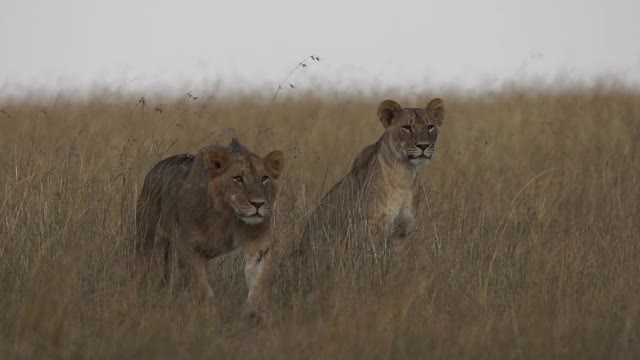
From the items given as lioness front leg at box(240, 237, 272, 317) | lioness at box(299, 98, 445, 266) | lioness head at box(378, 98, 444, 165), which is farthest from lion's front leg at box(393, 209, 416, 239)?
lioness front leg at box(240, 237, 272, 317)

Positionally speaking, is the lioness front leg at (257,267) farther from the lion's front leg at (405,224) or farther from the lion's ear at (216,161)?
the lion's front leg at (405,224)

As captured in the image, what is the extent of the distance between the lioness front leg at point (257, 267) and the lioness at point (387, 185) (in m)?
1.21

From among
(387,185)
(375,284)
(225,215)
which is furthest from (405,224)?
(225,215)

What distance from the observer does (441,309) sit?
20.6ft

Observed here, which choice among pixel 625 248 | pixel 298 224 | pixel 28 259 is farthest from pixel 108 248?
pixel 625 248

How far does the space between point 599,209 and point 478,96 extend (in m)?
7.48

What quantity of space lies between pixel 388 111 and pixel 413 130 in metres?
0.32

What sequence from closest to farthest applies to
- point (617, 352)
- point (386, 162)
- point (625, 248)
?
point (617, 352), point (625, 248), point (386, 162)

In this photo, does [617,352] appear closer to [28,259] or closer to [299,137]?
[28,259]

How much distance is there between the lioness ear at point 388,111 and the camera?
798 centimetres

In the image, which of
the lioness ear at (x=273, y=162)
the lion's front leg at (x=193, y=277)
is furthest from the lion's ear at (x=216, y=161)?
the lion's front leg at (x=193, y=277)

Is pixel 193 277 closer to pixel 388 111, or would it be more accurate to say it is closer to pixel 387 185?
pixel 387 185

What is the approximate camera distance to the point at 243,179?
6.26 m

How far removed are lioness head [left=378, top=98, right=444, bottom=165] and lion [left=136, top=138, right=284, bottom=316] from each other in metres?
1.53
